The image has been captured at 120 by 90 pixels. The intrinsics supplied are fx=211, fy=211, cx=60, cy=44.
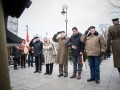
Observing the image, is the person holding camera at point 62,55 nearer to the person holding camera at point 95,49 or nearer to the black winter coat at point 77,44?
the black winter coat at point 77,44

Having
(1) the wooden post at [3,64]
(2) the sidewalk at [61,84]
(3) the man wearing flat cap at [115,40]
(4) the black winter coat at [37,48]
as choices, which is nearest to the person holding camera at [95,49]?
(3) the man wearing flat cap at [115,40]

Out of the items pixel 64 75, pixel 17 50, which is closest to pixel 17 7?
pixel 64 75

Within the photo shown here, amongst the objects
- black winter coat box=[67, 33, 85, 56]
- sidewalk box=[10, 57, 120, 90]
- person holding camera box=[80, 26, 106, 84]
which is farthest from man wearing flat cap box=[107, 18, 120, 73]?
black winter coat box=[67, 33, 85, 56]

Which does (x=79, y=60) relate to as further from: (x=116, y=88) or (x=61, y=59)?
(x=116, y=88)

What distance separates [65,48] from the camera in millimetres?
9328

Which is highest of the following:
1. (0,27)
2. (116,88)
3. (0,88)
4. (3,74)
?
(0,27)

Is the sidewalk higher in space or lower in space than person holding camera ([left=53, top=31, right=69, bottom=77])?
lower

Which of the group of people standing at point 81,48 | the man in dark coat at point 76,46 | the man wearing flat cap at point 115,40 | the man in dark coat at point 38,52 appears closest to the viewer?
the man wearing flat cap at point 115,40

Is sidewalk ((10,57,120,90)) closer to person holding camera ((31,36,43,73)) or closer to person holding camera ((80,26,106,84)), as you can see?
person holding camera ((80,26,106,84))

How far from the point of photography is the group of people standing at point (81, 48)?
283 inches

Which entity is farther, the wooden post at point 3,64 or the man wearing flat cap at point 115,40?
the man wearing flat cap at point 115,40

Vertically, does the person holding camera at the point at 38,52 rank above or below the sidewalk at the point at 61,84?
above

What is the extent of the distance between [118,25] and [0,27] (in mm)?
5608

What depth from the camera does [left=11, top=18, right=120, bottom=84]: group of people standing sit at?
23.6 feet
